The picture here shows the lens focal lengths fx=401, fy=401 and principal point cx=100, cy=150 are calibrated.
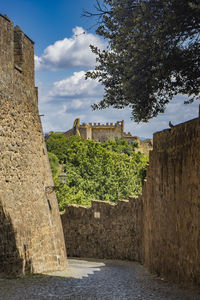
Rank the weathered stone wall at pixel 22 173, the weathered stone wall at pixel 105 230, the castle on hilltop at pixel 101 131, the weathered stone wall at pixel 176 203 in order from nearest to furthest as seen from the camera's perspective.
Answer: the weathered stone wall at pixel 176 203 → the weathered stone wall at pixel 22 173 → the weathered stone wall at pixel 105 230 → the castle on hilltop at pixel 101 131

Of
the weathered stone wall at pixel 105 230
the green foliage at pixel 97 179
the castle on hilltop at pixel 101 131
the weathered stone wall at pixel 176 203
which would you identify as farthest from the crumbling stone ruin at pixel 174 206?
the castle on hilltop at pixel 101 131

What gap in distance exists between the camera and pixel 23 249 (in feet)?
36.7

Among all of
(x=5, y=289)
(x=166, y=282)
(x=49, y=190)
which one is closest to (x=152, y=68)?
(x=166, y=282)

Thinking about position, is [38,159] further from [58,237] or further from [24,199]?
[58,237]

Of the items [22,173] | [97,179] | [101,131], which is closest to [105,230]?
[22,173]

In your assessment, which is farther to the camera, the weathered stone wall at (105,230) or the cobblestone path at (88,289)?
the weathered stone wall at (105,230)

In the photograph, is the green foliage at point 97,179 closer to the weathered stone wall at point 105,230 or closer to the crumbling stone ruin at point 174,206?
the weathered stone wall at point 105,230

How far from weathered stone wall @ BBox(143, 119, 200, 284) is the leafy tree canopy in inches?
44.7

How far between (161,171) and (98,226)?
10708mm

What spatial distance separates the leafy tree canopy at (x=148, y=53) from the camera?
7984 millimetres

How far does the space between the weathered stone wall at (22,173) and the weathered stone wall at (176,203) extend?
3.58 meters

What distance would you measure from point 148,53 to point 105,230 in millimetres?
13786

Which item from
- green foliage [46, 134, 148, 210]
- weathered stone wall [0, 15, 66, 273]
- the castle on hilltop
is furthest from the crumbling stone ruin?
the castle on hilltop

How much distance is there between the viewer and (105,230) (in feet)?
68.3
